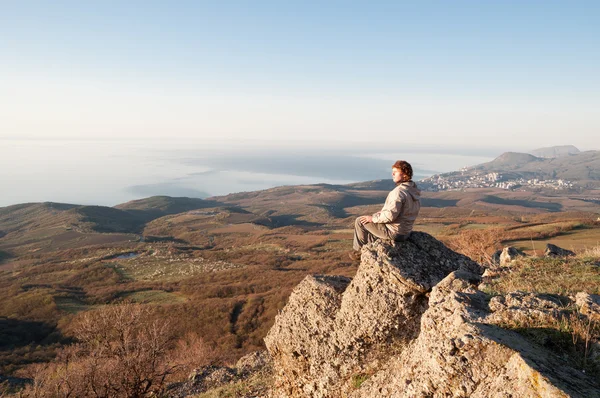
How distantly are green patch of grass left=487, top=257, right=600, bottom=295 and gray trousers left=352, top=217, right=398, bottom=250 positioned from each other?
2798mm

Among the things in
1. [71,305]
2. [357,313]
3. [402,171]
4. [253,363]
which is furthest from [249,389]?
[71,305]

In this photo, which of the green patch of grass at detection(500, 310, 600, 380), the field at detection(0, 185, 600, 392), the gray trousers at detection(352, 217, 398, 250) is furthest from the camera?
the field at detection(0, 185, 600, 392)

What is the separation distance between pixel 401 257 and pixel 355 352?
2870mm

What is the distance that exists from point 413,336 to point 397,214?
10.3ft

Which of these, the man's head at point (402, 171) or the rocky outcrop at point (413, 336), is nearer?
the rocky outcrop at point (413, 336)

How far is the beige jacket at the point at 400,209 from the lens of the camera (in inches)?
348

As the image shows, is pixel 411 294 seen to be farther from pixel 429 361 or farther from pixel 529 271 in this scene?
pixel 529 271

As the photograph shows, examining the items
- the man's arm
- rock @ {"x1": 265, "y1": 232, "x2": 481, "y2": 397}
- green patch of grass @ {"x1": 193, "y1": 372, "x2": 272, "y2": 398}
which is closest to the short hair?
the man's arm

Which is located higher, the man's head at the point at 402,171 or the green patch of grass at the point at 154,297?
the man's head at the point at 402,171

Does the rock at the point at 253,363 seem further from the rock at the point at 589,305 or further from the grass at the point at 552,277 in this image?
the rock at the point at 589,305

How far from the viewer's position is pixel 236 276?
261 ft

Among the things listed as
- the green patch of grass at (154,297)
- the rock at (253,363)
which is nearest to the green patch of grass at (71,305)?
the green patch of grass at (154,297)

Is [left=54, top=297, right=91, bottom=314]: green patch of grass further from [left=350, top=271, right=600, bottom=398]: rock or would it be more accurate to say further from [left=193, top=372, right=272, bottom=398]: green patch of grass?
[left=350, top=271, right=600, bottom=398]: rock

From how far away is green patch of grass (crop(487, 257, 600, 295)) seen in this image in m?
8.72
